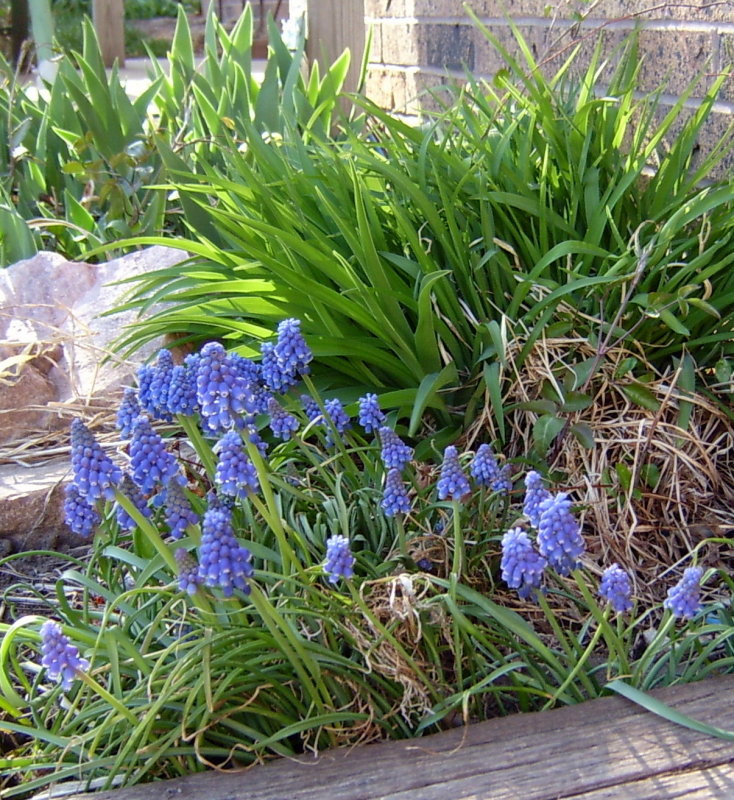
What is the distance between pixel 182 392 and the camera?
4.54ft

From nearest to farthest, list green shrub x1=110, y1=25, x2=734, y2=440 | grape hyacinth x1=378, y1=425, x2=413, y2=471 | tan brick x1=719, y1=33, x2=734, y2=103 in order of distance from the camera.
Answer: grape hyacinth x1=378, y1=425, x2=413, y2=471
green shrub x1=110, y1=25, x2=734, y2=440
tan brick x1=719, y1=33, x2=734, y2=103

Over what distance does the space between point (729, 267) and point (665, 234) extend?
244 mm

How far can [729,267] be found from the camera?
2.03m

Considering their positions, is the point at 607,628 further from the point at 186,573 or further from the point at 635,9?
the point at 635,9

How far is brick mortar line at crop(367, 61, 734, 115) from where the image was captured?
7.68ft

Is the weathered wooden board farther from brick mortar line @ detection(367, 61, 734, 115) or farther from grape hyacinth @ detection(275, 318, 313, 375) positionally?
brick mortar line @ detection(367, 61, 734, 115)

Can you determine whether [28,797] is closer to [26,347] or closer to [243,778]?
[243,778]

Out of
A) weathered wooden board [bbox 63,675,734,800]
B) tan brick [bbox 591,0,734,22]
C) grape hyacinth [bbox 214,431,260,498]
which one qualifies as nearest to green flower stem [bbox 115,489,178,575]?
grape hyacinth [bbox 214,431,260,498]

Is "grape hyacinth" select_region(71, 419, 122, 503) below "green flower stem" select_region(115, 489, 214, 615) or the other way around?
the other way around

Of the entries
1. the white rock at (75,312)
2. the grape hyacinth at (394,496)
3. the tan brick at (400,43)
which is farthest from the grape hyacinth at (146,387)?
the tan brick at (400,43)

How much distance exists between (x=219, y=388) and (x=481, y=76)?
2.35 metres

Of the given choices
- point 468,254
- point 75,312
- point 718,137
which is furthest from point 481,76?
point 75,312

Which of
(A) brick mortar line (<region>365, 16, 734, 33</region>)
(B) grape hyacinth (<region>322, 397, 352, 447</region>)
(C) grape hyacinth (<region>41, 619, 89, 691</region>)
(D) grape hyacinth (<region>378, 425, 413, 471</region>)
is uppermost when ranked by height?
(A) brick mortar line (<region>365, 16, 734, 33</region>)

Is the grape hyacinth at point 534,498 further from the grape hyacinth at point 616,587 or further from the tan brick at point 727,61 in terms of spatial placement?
the tan brick at point 727,61
